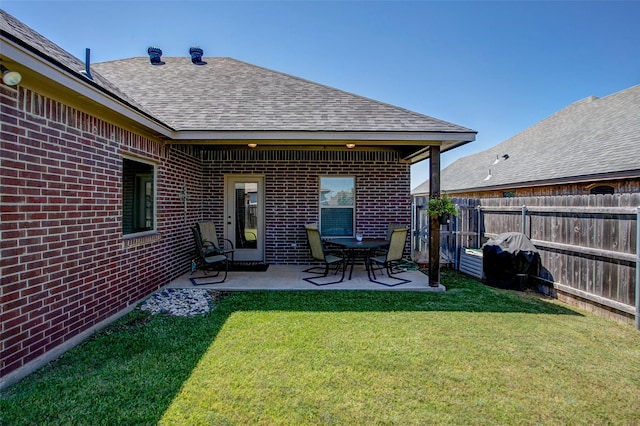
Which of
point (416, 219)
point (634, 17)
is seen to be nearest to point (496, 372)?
point (416, 219)

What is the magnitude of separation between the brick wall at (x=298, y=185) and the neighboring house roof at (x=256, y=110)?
0.89 metres

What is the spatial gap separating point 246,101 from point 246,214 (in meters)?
2.77

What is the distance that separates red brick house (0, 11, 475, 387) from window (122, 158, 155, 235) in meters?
0.02

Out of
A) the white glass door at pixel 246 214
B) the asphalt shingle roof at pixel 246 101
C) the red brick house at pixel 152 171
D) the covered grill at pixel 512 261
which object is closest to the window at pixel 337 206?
the red brick house at pixel 152 171

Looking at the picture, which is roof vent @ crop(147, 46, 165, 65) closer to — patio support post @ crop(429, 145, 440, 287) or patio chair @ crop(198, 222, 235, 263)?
patio chair @ crop(198, 222, 235, 263)

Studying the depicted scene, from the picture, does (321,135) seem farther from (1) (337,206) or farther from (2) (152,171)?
(2) (152,171)

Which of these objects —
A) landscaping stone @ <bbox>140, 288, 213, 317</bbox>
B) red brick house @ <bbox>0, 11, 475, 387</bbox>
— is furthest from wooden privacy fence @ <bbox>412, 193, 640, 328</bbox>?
landscaping stone @ <bbox>140, 288, 213, 317</bbox>

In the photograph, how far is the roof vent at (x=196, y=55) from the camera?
8969mm

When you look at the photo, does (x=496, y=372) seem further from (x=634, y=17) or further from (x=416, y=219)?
(x=634, y=17)

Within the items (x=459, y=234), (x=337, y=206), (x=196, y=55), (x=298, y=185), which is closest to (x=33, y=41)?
(x=298, y=185)

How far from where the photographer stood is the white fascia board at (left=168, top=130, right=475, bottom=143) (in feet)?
18.1

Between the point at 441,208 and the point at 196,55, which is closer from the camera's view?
the point at 441,208

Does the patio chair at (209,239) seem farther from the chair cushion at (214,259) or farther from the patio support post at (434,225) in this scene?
the patio support post at (434,225)

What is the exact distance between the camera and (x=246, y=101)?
6.77 metres
